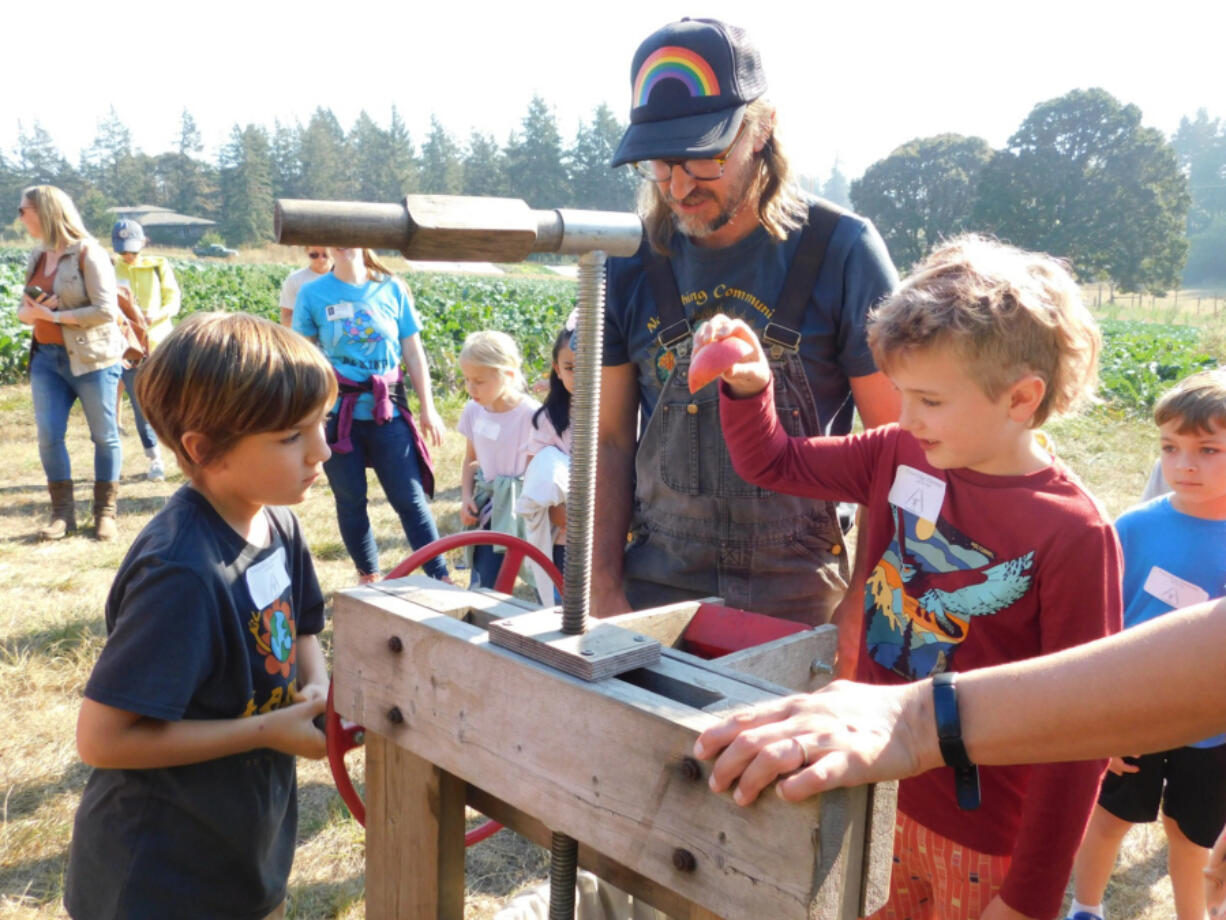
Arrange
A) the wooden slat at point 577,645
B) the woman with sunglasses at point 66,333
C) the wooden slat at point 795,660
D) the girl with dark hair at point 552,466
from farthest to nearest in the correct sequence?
1. the woman with sunglasses at point 66,333
2. the girl with dark hair at point 552,466
3. the wooden slat at point 795,660
4. the wooden slat at point 577,645

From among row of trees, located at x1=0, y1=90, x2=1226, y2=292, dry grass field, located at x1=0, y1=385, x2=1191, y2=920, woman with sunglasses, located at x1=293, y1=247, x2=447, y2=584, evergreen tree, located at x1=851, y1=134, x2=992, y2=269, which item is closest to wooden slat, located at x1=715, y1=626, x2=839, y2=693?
dry grass field, located at x1=0, y1=385, x2=1191, y2=920

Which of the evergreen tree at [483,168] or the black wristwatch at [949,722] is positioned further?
the evergreen tree at [483,168]

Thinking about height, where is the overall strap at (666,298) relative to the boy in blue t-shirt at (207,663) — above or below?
above

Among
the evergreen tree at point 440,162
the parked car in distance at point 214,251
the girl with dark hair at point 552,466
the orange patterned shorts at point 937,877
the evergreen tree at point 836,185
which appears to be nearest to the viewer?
the orange patterned shorts at point 937,877

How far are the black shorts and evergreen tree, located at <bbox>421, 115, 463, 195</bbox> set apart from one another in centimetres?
6785

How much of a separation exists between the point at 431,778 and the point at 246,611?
0.45m

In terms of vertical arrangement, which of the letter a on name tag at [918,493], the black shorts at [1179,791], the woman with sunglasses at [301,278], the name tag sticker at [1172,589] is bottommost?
the black shorts at [1179,791]

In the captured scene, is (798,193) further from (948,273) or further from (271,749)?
(271,749)

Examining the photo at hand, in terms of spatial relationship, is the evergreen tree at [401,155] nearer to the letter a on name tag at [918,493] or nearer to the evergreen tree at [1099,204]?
→ the evergreen tree at [1099,204]

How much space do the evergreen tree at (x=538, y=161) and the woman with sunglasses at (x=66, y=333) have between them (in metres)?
56.2

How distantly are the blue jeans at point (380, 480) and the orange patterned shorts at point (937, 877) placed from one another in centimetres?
283

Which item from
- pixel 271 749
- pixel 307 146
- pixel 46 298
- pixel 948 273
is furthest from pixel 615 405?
pixel 307 146

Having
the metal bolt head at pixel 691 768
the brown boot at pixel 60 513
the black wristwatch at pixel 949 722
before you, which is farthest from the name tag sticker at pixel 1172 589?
the brown boot at pixel 60 513

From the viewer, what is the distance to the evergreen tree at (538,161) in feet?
204
